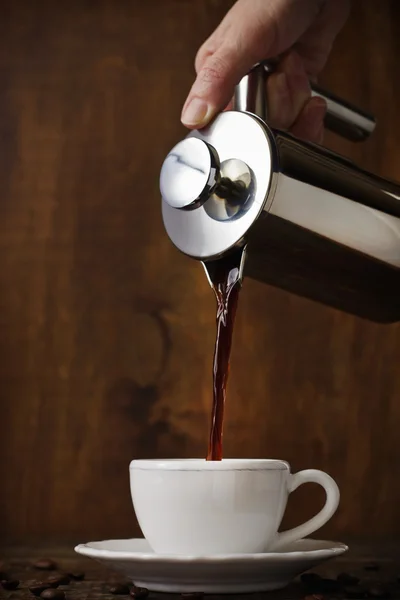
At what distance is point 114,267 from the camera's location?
0.94m

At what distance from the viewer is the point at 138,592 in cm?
56

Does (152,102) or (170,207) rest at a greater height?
(152,102)

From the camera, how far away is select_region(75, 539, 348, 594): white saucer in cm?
53

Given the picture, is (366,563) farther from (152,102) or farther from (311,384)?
(152,102)

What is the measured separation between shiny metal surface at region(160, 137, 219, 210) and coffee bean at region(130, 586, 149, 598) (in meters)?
0.26

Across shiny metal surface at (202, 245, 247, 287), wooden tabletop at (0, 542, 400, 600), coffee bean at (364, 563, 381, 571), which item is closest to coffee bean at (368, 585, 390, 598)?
wooden tabletop at (0, 542, 400, 600)

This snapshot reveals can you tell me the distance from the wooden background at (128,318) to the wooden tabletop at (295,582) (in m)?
0.03

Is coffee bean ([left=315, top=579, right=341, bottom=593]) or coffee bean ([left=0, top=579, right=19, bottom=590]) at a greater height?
coffee bean ([left=315, top=579, right=341, bottom=593])

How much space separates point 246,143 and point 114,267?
1.26 ft

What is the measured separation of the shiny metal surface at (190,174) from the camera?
0.57 m

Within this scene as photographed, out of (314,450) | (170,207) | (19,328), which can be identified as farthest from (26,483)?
(170,207)

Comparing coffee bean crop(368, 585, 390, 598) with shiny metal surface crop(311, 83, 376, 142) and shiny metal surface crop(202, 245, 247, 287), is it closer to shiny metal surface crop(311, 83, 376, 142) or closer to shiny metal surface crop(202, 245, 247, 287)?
shiny metal surface crop(202, 245, 247, 287)

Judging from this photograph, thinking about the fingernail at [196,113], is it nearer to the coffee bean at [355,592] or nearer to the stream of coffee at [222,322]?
the stream of coffee at [222,322]

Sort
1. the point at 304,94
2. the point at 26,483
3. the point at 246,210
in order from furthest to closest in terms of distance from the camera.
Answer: the point at 26,483, the point at 304,94, the point at 246,210
